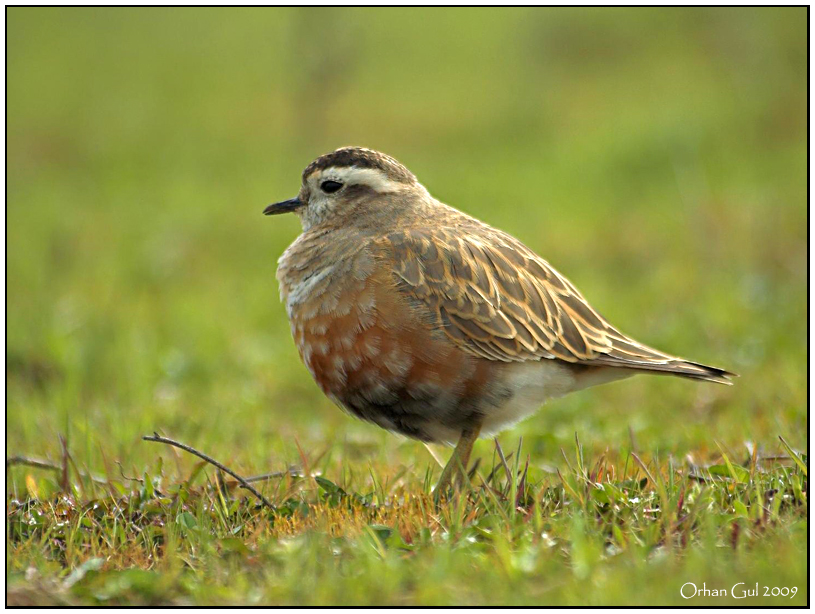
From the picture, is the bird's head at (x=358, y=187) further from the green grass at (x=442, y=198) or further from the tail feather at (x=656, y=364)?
the tail feather at (x=656, y=364)

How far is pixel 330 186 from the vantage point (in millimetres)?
6320

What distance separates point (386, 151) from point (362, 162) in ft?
37.1

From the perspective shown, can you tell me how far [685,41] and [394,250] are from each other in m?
18.0

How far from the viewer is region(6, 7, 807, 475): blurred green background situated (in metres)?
7.93

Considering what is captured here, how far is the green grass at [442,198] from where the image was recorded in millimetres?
4309

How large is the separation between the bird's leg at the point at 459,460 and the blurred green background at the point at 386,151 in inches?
39.8

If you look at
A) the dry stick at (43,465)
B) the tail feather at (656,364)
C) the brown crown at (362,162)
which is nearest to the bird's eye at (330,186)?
the brown crown at (362,162)

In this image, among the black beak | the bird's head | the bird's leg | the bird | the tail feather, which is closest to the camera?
the bird's leg

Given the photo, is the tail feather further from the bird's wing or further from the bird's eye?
the bird's eye

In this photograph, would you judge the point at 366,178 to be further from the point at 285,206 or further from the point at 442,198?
the point at 442,198

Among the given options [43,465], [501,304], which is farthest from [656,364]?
[43,465]

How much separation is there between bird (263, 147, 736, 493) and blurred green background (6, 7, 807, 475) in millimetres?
694

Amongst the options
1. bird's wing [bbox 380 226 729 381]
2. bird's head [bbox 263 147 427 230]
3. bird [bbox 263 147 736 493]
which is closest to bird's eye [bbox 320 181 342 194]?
bird's head [bbox 263 147 427 230]

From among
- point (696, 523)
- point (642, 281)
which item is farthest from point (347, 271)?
point (642, 281)
